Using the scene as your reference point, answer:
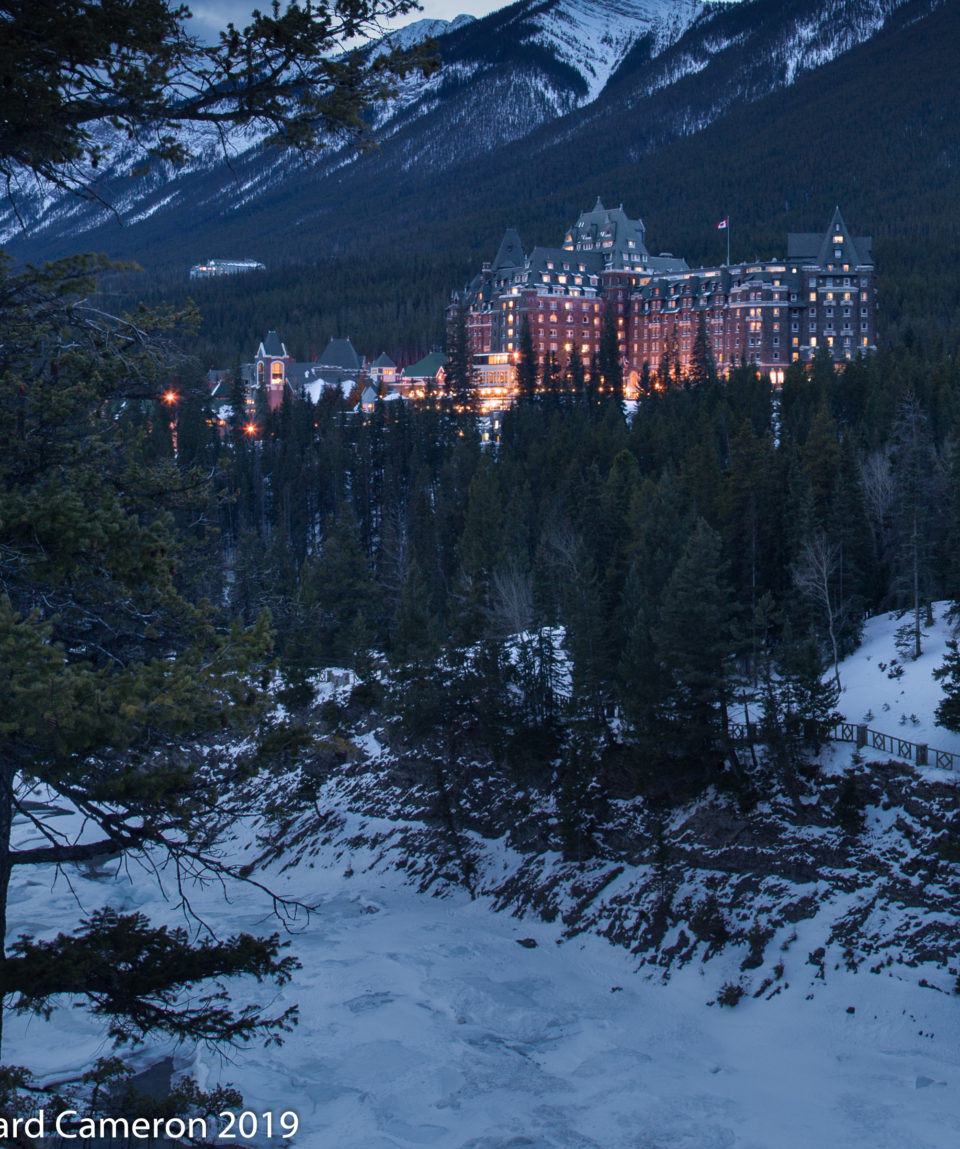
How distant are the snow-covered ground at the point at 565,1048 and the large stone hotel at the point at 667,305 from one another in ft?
356

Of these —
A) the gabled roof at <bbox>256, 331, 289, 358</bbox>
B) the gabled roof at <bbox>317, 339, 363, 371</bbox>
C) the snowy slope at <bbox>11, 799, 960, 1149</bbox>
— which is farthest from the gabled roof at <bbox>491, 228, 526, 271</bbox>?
the snowy slope at <bbox>11, 799, 960, 1149</bbox>

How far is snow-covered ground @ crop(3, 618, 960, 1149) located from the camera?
81.4 ft

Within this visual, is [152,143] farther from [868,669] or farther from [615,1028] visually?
[868,669]

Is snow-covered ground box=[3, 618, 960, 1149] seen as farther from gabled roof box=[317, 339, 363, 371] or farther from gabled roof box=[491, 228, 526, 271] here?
gabled roof box=[491, 228, 526, 271]

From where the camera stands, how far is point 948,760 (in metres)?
34.3

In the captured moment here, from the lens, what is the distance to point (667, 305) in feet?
509

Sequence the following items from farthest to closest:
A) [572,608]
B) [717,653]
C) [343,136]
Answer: [572,608]
[717,653]
[343,136]

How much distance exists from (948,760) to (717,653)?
27.2 ft

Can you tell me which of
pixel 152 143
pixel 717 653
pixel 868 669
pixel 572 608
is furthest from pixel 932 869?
pixel 152 143

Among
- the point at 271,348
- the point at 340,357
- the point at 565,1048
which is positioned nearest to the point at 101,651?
the point at 565,1048

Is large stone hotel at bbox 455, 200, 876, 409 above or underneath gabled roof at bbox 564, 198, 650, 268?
underneath

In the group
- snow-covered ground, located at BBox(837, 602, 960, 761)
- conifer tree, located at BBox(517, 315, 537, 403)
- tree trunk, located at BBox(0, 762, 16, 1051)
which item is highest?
conifer tree, located at BBox(517, 315, 537, 403)

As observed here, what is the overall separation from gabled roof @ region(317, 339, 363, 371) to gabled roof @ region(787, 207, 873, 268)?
69.8 m

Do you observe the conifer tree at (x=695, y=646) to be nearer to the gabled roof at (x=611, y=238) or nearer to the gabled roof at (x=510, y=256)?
the gabled roof at (x=510, y=256)
